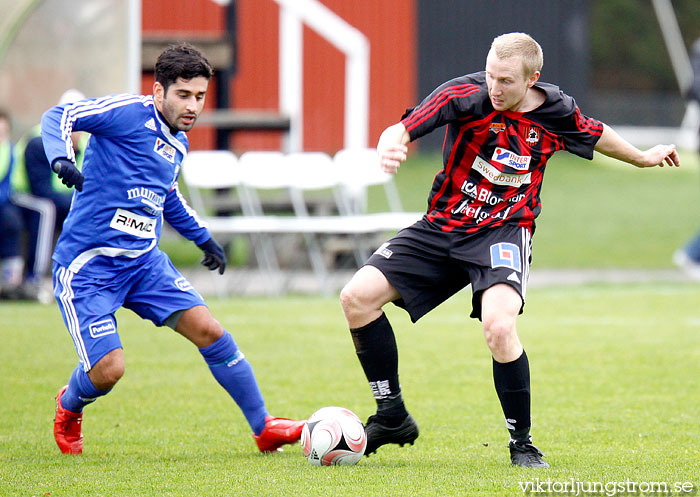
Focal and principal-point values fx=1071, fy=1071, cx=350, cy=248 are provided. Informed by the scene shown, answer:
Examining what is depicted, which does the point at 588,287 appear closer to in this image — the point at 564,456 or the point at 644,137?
the point at 564,456

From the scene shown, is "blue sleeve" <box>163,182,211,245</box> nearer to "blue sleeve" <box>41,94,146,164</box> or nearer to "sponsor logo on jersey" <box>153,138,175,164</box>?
"sponsor logo on jersey" <box>153,138,175,164</box>

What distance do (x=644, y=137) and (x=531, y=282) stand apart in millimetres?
19220

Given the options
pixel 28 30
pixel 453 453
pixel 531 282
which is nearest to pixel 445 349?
pixel 453 453

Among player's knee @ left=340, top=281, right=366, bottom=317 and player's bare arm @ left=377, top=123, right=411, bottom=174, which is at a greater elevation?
player's bare arm @ left=377, top=123, right=411, bottom=174

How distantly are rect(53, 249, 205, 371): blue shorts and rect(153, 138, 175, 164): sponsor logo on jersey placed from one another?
1.63 ft

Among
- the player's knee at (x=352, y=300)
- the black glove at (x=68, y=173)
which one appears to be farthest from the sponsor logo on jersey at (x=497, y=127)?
the black glove at (x=68, y=173)

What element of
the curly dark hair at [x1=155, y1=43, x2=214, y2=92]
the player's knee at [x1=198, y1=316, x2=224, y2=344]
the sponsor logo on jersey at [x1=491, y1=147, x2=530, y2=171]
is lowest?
the player's knee at [x1=198, y1=316, x2=224, y2=344]

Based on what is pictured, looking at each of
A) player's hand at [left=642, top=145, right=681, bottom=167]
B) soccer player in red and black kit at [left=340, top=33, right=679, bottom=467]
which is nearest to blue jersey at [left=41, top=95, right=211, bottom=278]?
soccer player in red and black kit at [left=340, top=33, right=679, bottom=467]

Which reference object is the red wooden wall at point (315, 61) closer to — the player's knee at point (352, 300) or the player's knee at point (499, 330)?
the player's knee at point (352, 300)

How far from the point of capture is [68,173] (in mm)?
4703

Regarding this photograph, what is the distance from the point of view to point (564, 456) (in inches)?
196

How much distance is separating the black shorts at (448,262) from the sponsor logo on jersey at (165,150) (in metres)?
1.12

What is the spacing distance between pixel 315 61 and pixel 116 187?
21.7 m

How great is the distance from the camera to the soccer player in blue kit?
200 inches
